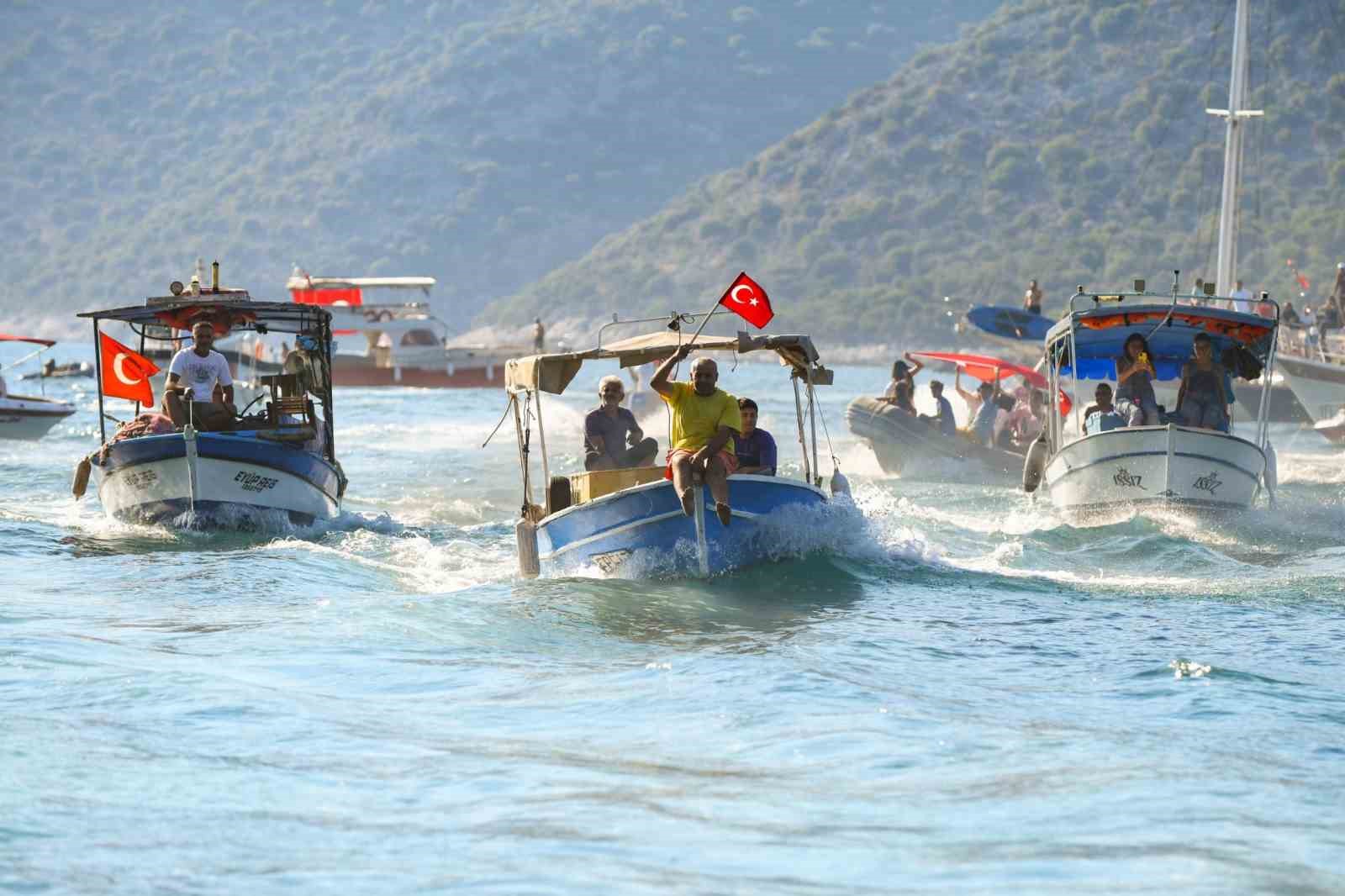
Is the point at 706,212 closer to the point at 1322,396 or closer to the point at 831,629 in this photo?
the point at 1322,396

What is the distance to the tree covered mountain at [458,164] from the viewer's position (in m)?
164

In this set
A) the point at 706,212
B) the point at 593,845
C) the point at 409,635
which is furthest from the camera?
the point at 706,212

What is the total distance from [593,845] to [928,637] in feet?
17.4

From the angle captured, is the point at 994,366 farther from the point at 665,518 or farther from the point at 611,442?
the point at 665,518

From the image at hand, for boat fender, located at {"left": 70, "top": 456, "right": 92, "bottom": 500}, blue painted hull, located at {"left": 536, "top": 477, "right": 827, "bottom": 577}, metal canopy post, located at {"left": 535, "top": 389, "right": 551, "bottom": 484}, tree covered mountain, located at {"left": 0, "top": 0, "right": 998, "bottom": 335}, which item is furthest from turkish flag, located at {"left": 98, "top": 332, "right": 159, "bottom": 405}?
tree covered mountain, located at {"left": 0, "top": 0, "right": 998, "bottom": 335}

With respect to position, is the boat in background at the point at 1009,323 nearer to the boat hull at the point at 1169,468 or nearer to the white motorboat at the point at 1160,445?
the white motorboat at the point at 1160,445

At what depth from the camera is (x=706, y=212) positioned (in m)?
134

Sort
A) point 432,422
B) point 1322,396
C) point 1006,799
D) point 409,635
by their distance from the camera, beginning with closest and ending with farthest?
1. point 1006,799
2. point 409,635
3. point 1322,396
4. point 432,422

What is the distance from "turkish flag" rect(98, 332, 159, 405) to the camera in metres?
19.1

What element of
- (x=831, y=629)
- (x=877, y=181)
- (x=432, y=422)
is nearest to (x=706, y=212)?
(x=877, y=181)

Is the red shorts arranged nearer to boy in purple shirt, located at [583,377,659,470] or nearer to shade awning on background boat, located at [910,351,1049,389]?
boy in purple shirt, located at [583,377,659,470]

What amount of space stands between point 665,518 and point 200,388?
6.30 meters

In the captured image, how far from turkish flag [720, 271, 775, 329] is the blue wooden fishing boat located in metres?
0.54

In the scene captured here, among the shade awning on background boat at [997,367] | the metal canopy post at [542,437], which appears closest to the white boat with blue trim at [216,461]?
the metal canopy post at [542,437]
